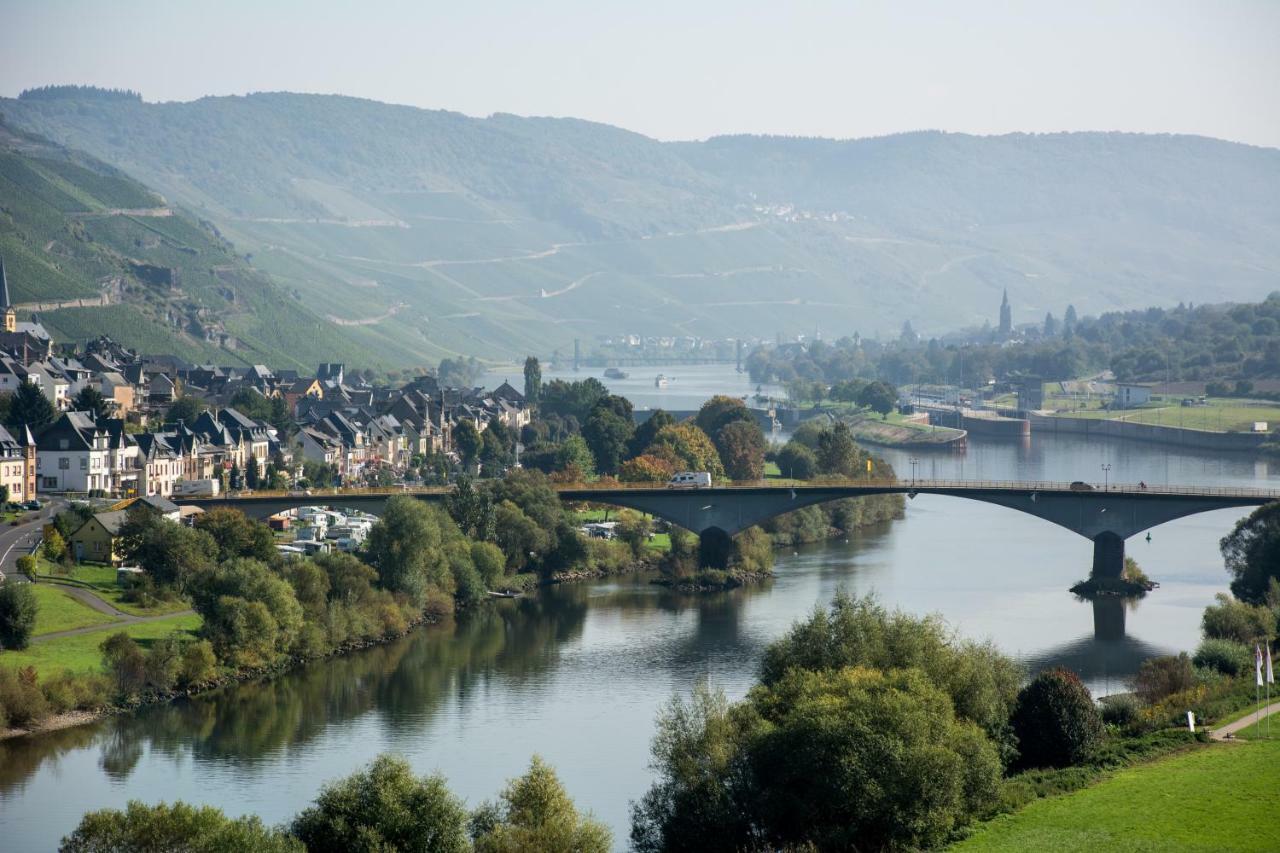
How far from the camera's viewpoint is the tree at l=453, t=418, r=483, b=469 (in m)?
95.3

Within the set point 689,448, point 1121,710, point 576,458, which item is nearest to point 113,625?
point 1121,710

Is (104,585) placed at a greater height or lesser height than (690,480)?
lesser

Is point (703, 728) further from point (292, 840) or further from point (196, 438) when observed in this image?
point (196, 438)

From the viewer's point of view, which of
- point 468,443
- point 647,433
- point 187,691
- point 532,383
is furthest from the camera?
point 532,383

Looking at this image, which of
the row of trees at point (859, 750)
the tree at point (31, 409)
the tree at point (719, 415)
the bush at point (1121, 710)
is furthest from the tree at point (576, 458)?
the row of trees at point (859, 750)

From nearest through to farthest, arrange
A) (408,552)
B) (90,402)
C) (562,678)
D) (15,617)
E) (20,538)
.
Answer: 1. (15,617)
2. (562,678)
3. (20,538)
4. (408,552)
5. (90,402)

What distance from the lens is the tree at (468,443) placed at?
95.3 metres

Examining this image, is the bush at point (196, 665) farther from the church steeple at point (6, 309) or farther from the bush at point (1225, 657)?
the church steeple at point (6, 309)

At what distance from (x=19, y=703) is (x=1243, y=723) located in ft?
86.2

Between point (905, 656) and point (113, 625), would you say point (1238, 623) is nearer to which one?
point (905, 656)

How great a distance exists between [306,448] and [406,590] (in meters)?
28.6

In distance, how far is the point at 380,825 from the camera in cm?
3027

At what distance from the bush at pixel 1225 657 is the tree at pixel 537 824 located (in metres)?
18.9

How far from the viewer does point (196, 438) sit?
7650cm
